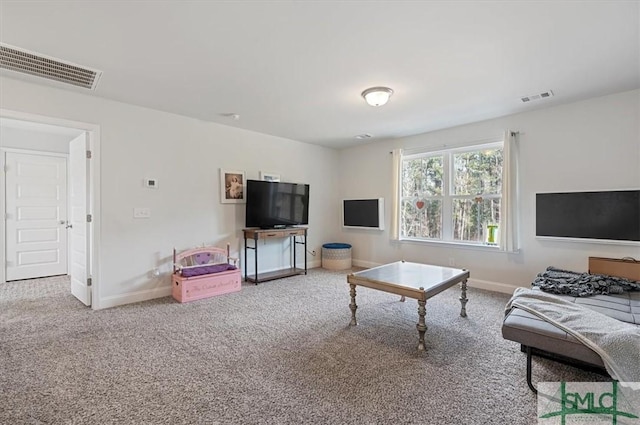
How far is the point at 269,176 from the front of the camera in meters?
5.11

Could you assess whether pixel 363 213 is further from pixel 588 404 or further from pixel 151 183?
pixel 588 404

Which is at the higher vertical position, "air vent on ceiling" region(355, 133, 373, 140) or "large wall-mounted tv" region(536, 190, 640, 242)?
"air vent on ceiling" region(355, 133, 373, 140)

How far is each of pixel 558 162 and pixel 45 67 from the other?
5447mm

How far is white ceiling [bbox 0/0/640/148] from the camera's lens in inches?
76.0

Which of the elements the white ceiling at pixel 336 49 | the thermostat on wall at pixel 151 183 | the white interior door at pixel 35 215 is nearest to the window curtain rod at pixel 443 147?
the white ceiling at pixel 336 49

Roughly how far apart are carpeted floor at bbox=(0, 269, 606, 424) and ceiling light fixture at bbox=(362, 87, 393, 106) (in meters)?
2.27

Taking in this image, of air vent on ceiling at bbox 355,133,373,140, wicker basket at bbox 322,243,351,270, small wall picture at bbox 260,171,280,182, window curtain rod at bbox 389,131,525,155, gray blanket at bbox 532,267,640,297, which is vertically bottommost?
wicker basket at bbox 322,243,351,270

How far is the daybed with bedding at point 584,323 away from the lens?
1615 mm

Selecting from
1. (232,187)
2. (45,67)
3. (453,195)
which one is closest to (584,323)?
(453,195)

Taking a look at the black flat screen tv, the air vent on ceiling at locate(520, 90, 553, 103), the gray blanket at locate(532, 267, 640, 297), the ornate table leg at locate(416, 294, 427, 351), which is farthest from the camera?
the black flat screen tv

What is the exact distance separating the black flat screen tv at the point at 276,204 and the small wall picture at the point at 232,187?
20 centimetres

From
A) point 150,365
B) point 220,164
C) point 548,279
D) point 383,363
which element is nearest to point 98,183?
point 220,164

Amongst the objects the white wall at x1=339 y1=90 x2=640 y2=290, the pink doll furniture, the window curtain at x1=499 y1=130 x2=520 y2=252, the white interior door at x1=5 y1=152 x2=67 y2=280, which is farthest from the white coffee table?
the white interior door at x1=5 y1=152 x2=67 y2=280

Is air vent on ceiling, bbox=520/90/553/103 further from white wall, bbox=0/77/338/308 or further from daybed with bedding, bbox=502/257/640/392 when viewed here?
white wall, bbox=0/77/338/308
